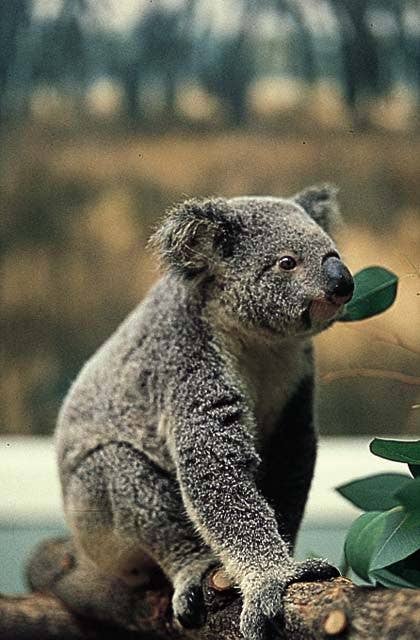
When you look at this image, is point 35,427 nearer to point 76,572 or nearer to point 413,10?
point 76,572

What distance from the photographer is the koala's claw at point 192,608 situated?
1920 mm

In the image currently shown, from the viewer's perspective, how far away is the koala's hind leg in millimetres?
2000

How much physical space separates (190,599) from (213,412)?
386 millimetres

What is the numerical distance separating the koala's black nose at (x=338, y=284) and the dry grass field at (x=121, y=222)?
2029mm

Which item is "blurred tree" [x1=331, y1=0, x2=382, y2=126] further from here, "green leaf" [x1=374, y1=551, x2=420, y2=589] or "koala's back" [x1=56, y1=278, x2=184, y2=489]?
"green leaf" [x1=374, y1=551, x2=420, y2=589]

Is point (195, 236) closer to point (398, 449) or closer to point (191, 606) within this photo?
point (398, 449)

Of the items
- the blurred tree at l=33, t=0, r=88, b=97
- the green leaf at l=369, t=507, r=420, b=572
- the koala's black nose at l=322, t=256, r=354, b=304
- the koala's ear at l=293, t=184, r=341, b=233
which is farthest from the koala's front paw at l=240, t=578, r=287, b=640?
the blurred tree at l=33, t=0, r=88, b=97

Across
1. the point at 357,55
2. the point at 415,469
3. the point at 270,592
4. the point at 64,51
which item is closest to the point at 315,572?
the point at 270,592

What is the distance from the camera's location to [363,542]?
1.91m

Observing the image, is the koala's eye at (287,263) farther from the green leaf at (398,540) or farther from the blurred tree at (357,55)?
the blurred tree at (357,55)

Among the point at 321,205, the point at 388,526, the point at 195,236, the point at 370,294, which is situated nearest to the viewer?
the point at 388,526

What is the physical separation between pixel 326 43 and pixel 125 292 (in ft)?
4.32

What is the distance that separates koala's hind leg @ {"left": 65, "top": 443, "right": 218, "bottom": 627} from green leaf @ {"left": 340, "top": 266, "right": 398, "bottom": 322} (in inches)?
22.2

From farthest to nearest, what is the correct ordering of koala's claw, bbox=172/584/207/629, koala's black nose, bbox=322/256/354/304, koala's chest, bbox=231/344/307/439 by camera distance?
koala's chest, bbox=231/344/307/439, koala's claw, bbox=172/584/207/629, koala's black nose, bbox=322/256/354/304
